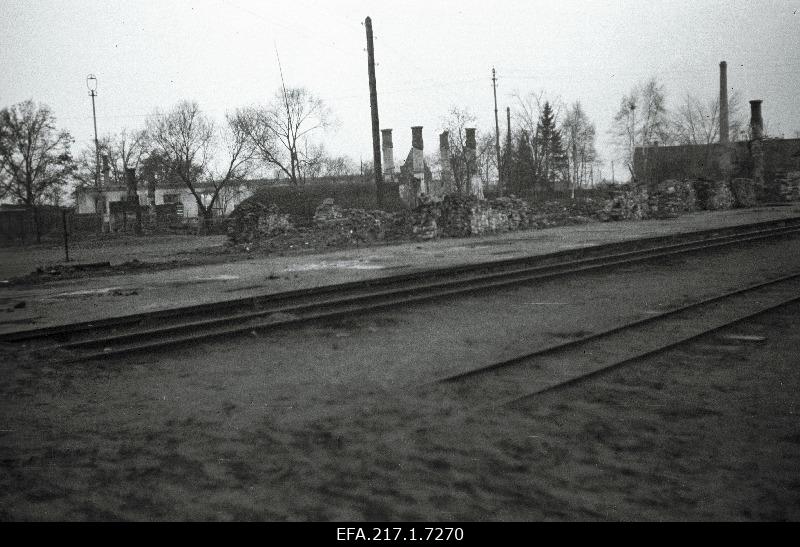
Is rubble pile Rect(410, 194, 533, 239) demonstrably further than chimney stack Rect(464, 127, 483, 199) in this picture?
No

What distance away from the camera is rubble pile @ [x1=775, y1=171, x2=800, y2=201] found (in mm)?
42281

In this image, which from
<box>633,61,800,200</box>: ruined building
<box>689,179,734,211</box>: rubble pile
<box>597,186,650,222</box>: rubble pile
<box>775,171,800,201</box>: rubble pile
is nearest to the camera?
<box>597,186,650,222</box>: rubble pile

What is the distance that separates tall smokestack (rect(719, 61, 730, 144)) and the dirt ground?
2560 inches

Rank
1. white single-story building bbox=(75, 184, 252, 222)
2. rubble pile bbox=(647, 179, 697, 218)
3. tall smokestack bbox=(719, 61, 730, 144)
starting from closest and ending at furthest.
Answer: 1. rubble pile bbox=(647, 179, 697, 218)
2. white single-story building bbox=(75, 184, 252, 222)
3. tall smokestack bbox=(719, 61, 730, 144)

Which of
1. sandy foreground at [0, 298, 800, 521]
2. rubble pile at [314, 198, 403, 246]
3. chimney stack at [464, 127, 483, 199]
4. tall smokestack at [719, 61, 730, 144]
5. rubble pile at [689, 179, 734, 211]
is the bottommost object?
sandy foreground at [0, 298, 800, 521]

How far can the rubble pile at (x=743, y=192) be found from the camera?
3850cm

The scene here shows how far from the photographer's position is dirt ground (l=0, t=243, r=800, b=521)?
10.7 ft

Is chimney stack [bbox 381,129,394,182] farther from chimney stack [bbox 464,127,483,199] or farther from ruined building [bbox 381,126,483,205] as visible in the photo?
chimney stack [bbox 464,127,483,199]

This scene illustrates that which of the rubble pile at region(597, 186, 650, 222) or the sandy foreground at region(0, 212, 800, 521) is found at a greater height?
the rubble pile at region(597, 186, 650, 222)

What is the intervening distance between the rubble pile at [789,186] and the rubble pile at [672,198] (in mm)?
10271

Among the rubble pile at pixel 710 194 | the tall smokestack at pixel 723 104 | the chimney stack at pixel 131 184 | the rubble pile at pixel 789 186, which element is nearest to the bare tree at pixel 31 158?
the chimney stack at pixel 131 184

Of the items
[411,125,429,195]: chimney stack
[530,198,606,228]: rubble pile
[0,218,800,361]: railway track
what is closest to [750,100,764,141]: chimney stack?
[530,198,606,228]: rubble pile

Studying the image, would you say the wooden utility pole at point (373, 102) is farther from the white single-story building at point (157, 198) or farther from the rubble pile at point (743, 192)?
the white single-story building at point (157, 198)
